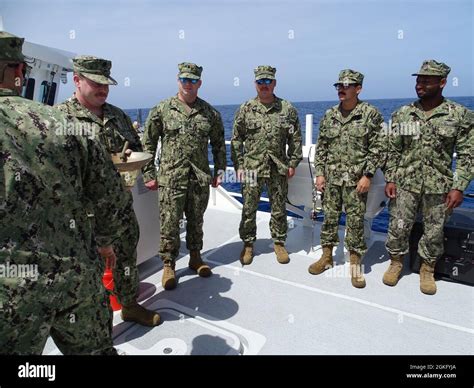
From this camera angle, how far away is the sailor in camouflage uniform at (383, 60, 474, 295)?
2998 mm

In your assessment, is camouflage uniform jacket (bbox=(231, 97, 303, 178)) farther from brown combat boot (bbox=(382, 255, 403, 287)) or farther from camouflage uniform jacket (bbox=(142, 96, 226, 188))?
brown combat boot (bbox=(382, 255, 403, 287))

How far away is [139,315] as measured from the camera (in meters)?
2.74

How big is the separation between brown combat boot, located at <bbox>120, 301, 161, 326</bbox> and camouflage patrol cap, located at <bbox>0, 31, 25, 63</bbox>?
2.05 metres

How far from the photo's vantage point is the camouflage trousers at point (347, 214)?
11.3 ft

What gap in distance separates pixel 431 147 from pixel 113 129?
2.78 m

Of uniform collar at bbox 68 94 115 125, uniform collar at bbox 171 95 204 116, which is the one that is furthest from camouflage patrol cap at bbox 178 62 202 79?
uniform collar at bbox 68 94 115 125

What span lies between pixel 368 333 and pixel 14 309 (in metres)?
2.40

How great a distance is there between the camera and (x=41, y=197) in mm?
1269

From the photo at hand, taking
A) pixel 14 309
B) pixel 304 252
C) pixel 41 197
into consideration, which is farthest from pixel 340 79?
pixel 14 309

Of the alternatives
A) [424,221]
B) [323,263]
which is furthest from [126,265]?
[424,221]

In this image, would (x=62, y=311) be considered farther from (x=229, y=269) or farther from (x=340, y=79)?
(x=340, y=79)

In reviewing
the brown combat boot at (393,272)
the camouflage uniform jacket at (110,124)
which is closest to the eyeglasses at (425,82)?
the brown combat boot at (393,272)

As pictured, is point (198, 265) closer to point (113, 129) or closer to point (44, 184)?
point (113, 129)

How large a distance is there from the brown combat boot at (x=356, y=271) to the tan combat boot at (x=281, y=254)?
2.33 ft
